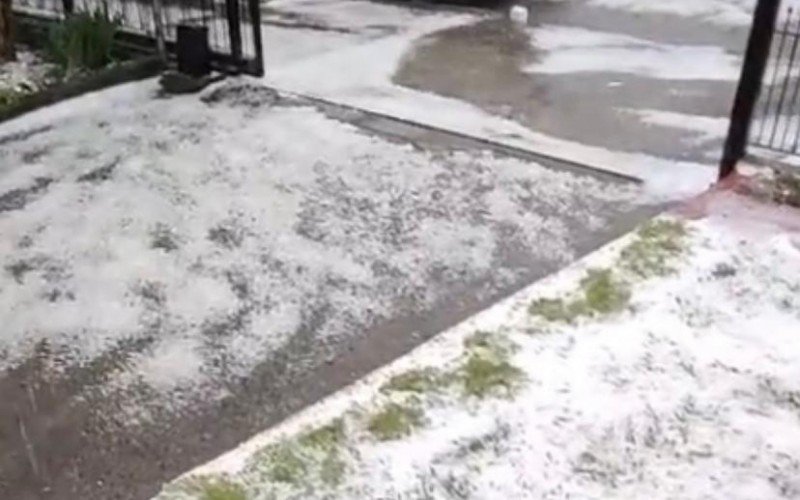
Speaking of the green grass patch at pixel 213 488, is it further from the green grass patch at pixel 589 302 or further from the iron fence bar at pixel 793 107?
the iron fence bar at pixel 793 107

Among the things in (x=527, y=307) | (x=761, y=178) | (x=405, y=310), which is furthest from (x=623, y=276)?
(x=761, y=178)

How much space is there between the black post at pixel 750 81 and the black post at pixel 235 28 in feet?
7.94

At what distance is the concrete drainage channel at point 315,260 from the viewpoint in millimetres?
2510

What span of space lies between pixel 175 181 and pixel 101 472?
5.73ft

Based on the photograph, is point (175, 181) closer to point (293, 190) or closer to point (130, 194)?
point (130, 194)

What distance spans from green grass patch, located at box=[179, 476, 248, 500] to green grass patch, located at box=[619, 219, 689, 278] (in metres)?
1.48

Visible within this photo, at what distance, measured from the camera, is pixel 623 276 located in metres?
3.14

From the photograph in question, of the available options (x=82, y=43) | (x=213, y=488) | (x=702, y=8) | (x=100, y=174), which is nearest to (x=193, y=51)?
(x=82, y=43)

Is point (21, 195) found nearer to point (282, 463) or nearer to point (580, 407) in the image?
point (282, 463)

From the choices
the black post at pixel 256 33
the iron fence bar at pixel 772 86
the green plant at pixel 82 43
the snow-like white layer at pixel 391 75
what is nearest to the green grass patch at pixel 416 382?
the snow-like white layer at pixel 391 75

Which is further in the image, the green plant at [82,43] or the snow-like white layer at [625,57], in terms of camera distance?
the snow-like white layer at [625,57]

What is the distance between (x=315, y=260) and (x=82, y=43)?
241 cm

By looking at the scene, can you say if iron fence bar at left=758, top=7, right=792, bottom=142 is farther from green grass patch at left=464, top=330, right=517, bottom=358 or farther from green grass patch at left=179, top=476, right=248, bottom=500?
green grass patch at left=179, top=476, right=248, bottom=500

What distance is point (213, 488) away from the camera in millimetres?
2279
